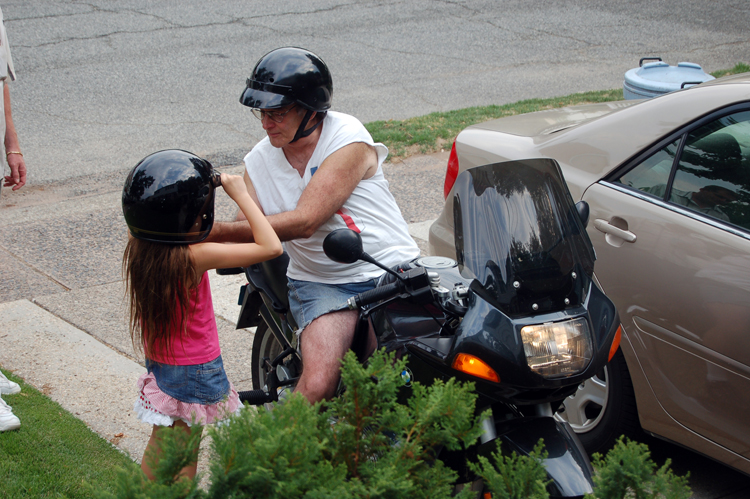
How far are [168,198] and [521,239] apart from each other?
1136 mm

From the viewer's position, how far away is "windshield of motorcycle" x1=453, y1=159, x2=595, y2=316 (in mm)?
2113

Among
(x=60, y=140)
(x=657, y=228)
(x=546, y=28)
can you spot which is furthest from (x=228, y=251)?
(x=546, y=28)

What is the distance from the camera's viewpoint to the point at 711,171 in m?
2.96

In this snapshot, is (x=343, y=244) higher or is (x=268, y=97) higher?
(x=268, y=97)

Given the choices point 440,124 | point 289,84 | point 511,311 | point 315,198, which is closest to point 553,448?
point 511,311

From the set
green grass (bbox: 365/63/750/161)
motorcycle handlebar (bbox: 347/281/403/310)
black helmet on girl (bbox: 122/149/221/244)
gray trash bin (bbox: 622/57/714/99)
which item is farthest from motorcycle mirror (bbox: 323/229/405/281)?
green grass (bbox: 365/63/750/161)

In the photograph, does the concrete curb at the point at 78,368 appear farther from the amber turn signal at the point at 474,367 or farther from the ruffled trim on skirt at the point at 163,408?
the amber turn signal at the point at 474,367

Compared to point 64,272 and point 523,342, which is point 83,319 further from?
point 523,342

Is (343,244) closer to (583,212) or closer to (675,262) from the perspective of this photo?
(583,212)

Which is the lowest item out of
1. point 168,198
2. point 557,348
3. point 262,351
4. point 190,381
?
point 262,351

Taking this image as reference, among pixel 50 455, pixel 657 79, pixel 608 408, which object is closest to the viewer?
pixel 50 455

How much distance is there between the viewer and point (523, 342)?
6.64 feet

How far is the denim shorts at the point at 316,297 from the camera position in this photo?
9.20 feet

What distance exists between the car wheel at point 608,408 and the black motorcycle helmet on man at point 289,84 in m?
1.67
